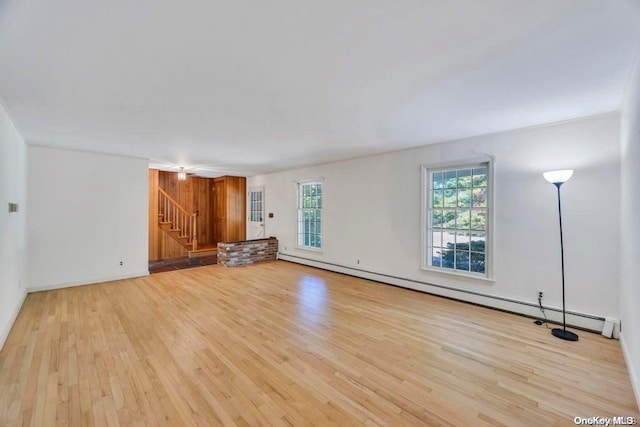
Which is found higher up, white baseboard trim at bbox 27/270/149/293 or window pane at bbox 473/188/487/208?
window pane at bbox 473/188/487/208

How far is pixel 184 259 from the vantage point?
805cm

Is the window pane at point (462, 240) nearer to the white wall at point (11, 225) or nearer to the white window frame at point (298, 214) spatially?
the white window frame at point (298, 214)

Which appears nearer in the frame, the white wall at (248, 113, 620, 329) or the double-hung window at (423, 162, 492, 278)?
the white wall at (248, 113, 620, 329)

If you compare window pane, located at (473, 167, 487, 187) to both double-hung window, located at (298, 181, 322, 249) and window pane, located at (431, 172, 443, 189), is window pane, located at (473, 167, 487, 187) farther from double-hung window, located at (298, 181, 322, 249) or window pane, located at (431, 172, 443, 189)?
double-hung window, located at (298, 181, 322, 249)

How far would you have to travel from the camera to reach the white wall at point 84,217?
15.5 ft

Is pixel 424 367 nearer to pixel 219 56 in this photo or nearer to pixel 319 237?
pixel 219 56

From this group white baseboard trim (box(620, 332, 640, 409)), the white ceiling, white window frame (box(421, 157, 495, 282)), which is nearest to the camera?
the white ceiling

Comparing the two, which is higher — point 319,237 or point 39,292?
point 319,237

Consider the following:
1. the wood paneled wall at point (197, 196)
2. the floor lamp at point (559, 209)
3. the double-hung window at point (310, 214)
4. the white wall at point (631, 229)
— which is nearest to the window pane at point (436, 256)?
the floor lamp at point (559, 209)

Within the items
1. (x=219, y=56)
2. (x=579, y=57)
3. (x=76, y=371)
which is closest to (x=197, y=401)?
(x=76, y=371)

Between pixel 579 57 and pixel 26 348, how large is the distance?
5585 millimetres

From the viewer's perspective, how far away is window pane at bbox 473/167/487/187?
13.6 ft

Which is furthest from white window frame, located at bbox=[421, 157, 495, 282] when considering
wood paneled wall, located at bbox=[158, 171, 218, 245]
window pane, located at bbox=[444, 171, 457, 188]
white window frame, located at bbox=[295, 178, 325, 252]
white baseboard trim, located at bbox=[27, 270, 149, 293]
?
wood paneled wall, located at bbox=[158, 171, 218, 245]

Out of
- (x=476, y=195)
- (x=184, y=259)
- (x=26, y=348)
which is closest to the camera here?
(x=26, y=348)
